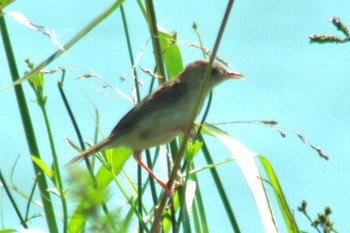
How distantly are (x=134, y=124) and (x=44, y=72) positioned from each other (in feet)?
3.18

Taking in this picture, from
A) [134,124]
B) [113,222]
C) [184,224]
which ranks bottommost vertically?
[113,222]

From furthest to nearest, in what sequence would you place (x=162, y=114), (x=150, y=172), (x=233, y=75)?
(x=233, y=75) < (x=162, y=114) < (x=150, y=172)

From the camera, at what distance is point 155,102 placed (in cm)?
275

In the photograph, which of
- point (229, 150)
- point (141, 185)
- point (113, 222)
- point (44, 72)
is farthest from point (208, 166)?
point (113, 222)

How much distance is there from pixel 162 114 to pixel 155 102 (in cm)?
7

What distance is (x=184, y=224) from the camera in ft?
5.90

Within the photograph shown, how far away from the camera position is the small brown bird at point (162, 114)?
2.45 metres

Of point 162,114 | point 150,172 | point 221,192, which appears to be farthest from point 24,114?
point 162,114

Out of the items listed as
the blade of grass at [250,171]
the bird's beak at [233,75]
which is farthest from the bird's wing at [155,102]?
the blade of grass at [250,171]

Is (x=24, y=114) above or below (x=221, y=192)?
above

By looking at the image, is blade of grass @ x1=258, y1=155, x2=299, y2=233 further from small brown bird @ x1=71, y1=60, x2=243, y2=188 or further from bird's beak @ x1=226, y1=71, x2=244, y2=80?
bird's beak @ x1=226, y1=71, x2=244, y2=80

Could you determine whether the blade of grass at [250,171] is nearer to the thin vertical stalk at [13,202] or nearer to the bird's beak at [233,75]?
the thin vertical stalk at [13,202]

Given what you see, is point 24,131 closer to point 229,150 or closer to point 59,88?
point 59,88

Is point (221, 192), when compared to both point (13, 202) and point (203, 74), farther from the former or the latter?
point (203, 74)
